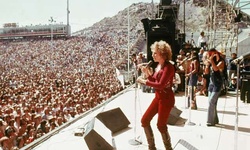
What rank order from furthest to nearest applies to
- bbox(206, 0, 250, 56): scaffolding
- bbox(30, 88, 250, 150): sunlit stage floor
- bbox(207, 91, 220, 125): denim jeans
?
1. bbox(206, 0, 250, 56): scaffolding
2. bbox(207, 91, 220, 125): denim jeans
3. bbox(30, 88, 250, 150): sunlit stage floor

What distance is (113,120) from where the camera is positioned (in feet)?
17.2

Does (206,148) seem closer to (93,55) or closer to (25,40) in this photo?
(93,55)

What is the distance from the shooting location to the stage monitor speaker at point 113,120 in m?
4.96

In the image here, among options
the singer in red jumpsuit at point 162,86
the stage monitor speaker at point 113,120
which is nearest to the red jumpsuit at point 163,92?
the singer in red jumpsuit at point 162,86

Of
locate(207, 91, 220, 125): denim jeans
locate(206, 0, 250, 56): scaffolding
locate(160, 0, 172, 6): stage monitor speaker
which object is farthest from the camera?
locate(160, 0, 172, 6): stage monitor speaker

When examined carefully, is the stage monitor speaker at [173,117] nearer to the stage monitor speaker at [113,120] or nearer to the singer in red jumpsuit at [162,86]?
the stage monitor speaker at [113,120]

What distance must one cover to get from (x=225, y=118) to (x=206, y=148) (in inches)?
85.2

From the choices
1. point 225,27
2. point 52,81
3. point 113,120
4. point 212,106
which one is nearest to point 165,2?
point 225,27

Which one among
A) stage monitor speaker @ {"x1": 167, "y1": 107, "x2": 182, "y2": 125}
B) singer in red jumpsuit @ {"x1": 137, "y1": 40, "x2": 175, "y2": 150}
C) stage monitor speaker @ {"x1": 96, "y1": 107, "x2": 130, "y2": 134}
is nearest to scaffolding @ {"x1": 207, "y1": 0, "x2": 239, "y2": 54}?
stage monitor speaker @ {"x1": 167, "y1": 107, "x2": 182, "y2": 125}

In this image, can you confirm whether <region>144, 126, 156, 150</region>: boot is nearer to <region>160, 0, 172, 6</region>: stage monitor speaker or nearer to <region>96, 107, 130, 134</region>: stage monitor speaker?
<region>96, 107, 130, 134</region>: stage monitor speaker

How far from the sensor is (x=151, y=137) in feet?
12.2

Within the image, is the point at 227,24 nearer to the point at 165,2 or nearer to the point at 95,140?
the point at 165,2

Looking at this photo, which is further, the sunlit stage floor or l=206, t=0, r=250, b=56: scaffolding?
l=206, t=0, r=250, b=56: scaffolding

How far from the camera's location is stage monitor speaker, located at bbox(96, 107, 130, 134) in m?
4.96
